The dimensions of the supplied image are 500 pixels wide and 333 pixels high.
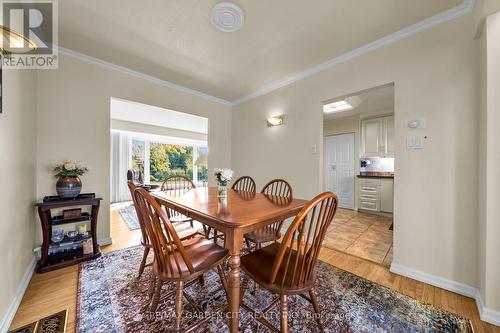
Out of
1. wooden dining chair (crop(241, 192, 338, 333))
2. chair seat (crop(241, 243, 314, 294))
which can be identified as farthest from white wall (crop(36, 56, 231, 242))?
wooden dining chair (crop(241, 192, 338, 333))

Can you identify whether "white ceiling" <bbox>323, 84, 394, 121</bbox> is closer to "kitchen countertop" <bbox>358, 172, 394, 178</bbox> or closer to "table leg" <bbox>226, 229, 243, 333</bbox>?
"kitchen countertop" <bbox>358, 172, 394, 178</bbox>

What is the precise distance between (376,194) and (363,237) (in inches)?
71.7

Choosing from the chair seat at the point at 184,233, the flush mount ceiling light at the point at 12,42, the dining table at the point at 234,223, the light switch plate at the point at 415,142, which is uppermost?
the flush mount ceiling light at the point at 12,42

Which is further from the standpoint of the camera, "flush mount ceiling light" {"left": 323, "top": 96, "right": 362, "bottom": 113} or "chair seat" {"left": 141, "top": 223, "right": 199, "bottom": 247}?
"flush mount ceiling light" {"left": 323, "top": 96, "right": 362, "bottom": 113}

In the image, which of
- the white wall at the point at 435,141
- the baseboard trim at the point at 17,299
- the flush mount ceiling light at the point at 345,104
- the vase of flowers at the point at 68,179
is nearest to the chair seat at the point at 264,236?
the white wall at the point at 435,141

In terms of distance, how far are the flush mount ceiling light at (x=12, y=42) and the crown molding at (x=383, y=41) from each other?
270cm

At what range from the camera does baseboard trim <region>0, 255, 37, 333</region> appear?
3.96 ft

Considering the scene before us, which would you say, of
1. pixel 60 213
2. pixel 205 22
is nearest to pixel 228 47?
pixel 205 22

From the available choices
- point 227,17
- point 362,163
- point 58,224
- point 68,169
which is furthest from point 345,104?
point 58,224

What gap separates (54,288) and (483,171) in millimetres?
3594

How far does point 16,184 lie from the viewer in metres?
1.51

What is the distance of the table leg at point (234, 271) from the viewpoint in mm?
1008

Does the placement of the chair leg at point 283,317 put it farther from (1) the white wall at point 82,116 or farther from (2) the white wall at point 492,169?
(1) the white wall at point 82,116

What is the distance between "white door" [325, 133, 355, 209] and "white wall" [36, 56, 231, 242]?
429cm
